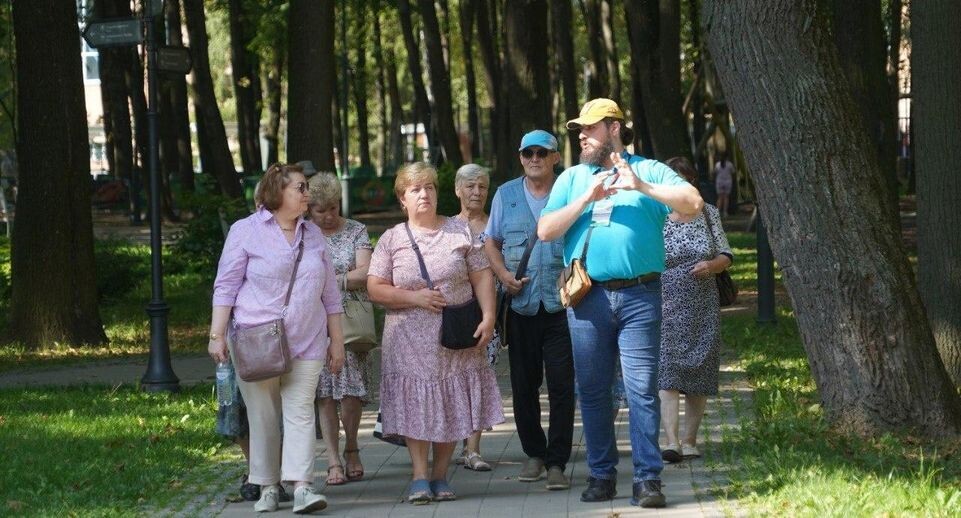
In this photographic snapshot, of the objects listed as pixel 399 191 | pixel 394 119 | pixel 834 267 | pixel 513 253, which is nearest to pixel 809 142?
pixel 834 267

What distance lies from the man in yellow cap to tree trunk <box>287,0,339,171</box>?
9.93 meters

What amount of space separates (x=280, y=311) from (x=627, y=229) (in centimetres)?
172

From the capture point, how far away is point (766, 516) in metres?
7.16

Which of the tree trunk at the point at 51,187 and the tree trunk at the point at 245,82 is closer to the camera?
the tree trunk at the point at 51,187

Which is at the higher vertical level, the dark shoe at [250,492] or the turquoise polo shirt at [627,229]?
→ the turquoise polo shirt at [627,229]

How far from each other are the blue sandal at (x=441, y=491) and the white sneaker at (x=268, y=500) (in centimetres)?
82

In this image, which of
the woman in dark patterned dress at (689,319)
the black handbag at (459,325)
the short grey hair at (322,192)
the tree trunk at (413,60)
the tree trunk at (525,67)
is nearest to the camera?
the black handbag at (459,325)

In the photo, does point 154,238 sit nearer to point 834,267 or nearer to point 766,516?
point 834,267

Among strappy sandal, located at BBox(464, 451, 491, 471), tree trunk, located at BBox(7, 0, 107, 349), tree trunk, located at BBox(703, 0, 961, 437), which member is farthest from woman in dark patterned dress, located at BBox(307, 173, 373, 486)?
tree trunk, located at BBox(7, 0, 107, 349)

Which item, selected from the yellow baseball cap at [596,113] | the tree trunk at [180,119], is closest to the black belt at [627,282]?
the yellow baseball cap at [596,113]

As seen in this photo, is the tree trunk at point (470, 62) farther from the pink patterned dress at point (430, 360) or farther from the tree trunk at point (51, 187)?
the pink patterned dress at point (430, 360)

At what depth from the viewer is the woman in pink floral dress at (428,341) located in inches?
317

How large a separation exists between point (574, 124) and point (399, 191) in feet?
3.60

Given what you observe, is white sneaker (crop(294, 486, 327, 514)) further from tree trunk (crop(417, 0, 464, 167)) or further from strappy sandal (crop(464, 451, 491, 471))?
tree trunk (crop(417, 0, 464, 167))
